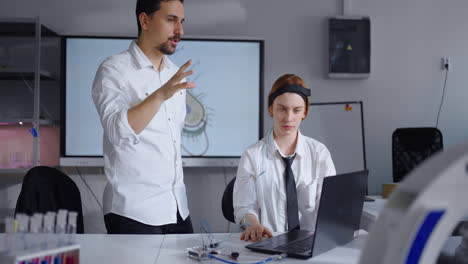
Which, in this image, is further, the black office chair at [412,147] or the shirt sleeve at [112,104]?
the black office chair at [412,147]

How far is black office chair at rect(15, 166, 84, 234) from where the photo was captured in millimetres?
1862

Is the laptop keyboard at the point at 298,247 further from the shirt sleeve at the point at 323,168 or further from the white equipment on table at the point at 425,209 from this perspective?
the white equipment on table at the point at 425,209

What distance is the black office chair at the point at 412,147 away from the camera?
303cm

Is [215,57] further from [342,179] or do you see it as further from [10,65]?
[342,179]

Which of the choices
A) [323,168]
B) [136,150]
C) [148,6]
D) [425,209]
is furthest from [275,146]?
[425,209]

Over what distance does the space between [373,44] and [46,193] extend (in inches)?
110

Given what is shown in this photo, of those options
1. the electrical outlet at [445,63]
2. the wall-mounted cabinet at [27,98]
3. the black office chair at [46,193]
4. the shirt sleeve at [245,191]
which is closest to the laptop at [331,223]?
the shirt sleeve at [245,191]

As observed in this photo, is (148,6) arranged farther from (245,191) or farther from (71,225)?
(71,225)

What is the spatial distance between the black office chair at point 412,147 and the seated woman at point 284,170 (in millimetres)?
1338

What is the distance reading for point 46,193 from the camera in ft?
6.43

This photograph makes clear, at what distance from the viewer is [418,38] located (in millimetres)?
3564

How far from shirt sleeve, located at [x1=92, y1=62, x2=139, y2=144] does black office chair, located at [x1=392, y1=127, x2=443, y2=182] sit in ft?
6.83

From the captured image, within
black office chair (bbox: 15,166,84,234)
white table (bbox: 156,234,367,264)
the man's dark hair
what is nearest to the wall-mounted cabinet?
black office chair (bbox: 15,166,84,234)

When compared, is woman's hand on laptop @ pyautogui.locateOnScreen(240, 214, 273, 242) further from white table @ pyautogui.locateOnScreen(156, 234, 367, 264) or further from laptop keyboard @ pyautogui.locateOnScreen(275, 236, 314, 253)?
laptop keyboard @ pyautogui.locateOnScreen(275, 236, 314, 253)
